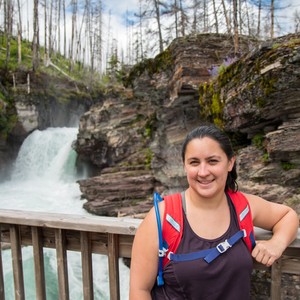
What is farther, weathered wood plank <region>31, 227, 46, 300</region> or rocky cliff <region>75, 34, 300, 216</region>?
rocky cliff <region>75, 34, 300, 216</region>

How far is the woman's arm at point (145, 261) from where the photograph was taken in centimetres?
125

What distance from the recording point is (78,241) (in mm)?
1839

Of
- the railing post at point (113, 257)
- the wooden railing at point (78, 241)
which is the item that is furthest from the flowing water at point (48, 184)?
the railing post at point (113, 257)

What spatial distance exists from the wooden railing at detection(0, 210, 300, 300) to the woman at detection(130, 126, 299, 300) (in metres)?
0.17

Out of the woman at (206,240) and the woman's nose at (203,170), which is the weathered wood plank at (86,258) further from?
the woman's nose at (203,170)

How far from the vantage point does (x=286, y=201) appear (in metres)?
5.38

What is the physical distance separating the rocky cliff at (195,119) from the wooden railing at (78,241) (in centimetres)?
434

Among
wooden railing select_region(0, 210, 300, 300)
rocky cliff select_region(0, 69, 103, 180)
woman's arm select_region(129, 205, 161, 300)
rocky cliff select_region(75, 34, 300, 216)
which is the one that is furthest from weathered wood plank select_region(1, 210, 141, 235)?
rocky cliff select_region(0, 69, 103, 180)

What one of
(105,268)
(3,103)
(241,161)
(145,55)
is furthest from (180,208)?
(145,55)

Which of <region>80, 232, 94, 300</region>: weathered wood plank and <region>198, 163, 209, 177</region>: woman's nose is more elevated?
<region>198, 163, 209, 177</region>: woman's nose

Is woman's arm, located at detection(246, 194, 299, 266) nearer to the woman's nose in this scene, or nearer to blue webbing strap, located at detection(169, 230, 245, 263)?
blue webbing strap, located at detection(169, 230, 245, 263)

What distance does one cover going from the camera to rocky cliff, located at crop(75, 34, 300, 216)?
18.0 feet

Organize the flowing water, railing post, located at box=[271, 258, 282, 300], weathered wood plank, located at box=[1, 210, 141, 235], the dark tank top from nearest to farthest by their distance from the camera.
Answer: the dark tank top → railing post, located at box=[271, 258, 282, 300] → weathered wood plank, located at box=[1, 210, 141, 235] → the flowing water

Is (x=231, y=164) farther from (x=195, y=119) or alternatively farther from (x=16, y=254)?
(x=195, y=119)
